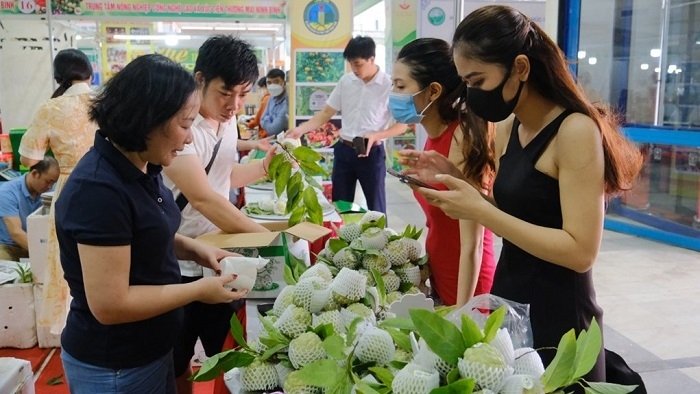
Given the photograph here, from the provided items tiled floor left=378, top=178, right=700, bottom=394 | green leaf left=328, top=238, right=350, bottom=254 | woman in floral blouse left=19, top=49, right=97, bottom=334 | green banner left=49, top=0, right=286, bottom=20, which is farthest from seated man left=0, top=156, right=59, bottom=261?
tiled floor left=378, top=178, right=700, bottom=394

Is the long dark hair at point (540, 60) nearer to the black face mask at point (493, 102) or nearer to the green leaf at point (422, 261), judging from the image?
the black face mask at point (493, 102)

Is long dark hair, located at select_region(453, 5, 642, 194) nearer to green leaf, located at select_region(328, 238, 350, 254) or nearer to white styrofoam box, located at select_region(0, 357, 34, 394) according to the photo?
green leaf, located at select_region(328, 238, 350, 254)

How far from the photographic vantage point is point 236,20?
641cm

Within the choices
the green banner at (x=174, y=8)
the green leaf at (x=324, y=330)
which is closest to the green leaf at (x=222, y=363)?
the green leaf at (x=324, y=330)

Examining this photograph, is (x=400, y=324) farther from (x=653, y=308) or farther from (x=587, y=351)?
(x=653, y=308)

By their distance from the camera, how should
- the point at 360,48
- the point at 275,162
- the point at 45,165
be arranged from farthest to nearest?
the point at 360,48, the point at 45,165, the point at 275,162

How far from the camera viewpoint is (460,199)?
1.41 meters

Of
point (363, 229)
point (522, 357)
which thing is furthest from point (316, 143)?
point (522, 357)

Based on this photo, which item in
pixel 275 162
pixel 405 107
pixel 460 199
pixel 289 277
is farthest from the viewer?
pixel 275 162

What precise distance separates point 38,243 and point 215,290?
8.06 ft

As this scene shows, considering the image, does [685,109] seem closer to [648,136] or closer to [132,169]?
[648,136]

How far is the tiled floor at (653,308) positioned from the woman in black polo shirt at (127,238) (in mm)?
2565

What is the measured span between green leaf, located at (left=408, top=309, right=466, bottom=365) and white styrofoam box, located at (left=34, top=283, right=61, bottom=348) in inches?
123

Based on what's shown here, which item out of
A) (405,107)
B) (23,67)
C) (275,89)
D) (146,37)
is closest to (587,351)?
(405,107)
